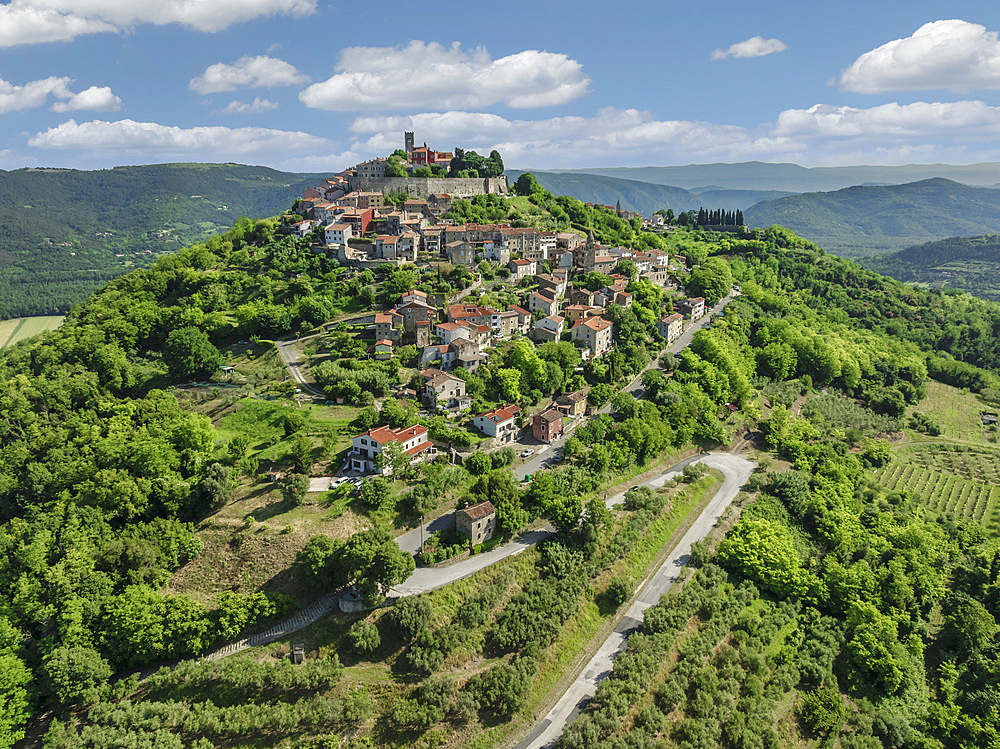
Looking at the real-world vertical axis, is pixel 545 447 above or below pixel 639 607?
above

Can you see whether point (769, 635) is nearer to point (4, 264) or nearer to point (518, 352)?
point (518, 352)

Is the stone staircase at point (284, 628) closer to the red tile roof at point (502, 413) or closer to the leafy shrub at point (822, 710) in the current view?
the red tile roof at point (502, 413)

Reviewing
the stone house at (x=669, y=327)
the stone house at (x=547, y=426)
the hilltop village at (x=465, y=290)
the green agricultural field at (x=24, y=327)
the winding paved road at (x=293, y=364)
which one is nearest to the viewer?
the stone house at (x=547, y=426)

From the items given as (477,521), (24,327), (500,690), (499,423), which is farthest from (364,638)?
(24,327)

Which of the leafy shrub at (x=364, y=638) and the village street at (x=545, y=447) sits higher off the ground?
the village street at (x=545, y=447)

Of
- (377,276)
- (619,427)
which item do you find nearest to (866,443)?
(619,427)

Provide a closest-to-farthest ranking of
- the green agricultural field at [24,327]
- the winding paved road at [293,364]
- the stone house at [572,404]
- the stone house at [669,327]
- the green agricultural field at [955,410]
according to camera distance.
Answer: the winding paved road at [293,364] < the stone house at [572,404] < the green agricultural field at [955,410] < the stone house at [669,327] < the green agricultural field at [24,327]

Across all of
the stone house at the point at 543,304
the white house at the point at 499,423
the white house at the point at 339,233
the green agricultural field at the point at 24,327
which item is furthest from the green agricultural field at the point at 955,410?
the green agricultural field at the point at 24,327

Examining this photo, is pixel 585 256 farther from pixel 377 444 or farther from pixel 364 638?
pixel 364 638

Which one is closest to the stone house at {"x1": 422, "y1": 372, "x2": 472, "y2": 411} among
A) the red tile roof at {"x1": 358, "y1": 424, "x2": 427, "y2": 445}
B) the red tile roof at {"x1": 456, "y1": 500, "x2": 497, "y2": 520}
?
the red tile roof at {"x1": 358, "y1": 424, "x2": 427, "y2": 445}
